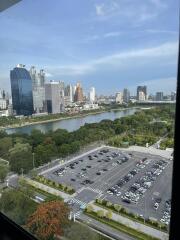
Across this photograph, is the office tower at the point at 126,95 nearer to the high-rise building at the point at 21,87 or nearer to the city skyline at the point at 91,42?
the city skyline at the point at 91,42

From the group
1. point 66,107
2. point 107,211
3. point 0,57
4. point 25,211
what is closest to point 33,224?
point 25,211

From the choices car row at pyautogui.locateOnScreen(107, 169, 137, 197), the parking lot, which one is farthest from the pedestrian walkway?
car row at pyautogui.locateOnScreen(107, 169, 137, 197)

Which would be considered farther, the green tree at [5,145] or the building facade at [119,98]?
the green tree at [5,145]

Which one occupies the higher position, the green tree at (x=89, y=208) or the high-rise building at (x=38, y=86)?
the high-rise building at (x=38, y=86)

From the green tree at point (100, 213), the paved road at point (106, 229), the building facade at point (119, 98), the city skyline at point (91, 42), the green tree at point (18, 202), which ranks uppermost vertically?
the city skyline at point (91, 42)

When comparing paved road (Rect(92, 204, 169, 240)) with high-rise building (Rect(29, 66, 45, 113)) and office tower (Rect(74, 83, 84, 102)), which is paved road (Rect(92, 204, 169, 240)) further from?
high-rise building (Rect(29, 66, 45, 113))

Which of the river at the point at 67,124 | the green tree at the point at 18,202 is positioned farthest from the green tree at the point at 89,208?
the river at the point at 67,124

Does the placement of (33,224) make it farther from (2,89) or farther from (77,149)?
(2,89)
